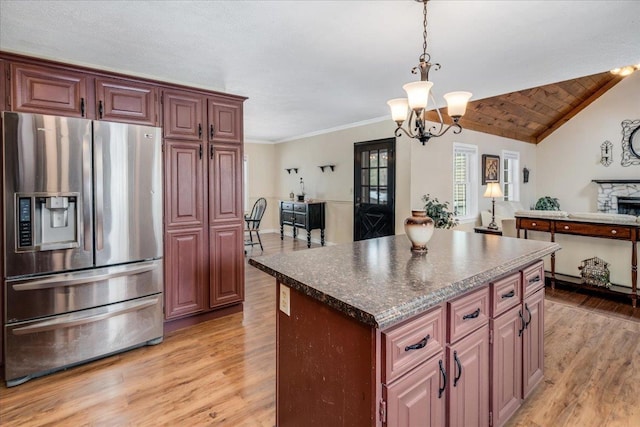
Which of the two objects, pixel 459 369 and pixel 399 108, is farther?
pixel 399 108

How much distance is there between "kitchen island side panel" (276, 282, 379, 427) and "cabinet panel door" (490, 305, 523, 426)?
2.76ft

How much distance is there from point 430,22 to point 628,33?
1.54 m

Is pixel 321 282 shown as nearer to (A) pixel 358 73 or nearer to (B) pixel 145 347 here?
(B) pixel 145 347

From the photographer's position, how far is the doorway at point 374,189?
17.5 feet

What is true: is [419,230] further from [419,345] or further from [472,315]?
[419,345]

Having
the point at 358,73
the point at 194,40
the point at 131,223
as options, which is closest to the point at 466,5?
the point at 358,73

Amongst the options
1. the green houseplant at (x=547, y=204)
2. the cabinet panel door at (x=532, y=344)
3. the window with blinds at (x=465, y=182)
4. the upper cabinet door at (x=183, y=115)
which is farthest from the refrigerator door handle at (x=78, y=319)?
the green houseplant at (x=547, y=204)

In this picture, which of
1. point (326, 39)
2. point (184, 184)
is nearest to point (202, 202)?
point (184, 184)

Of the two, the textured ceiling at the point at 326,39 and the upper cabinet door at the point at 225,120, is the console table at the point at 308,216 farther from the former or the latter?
the upper cabinet door at the point at 225,120

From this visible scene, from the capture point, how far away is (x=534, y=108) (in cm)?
634

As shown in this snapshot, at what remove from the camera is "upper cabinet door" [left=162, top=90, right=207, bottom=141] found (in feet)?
9.36

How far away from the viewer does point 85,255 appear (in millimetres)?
2354

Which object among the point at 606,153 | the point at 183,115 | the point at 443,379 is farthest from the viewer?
the point at 606,153

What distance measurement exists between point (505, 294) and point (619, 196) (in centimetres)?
715
